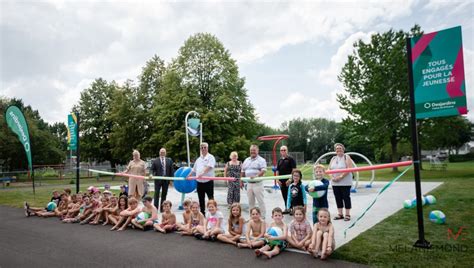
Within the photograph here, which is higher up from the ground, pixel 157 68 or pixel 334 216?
pixel 157 68

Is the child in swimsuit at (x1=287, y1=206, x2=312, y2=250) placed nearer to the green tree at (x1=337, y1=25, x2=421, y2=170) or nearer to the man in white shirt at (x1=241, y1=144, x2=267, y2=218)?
the man in white shirt at (x1=241, y1=144, x2=267, y2=218)

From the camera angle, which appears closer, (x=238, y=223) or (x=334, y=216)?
(x=238, y=223)

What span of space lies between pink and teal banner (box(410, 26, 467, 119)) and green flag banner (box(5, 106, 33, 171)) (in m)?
11.0

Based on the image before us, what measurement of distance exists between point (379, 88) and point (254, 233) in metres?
19.1

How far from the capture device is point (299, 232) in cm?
525

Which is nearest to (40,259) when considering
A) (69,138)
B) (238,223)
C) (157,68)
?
(238,223)

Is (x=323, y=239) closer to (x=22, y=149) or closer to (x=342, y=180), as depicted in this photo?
(x=342, y=180)

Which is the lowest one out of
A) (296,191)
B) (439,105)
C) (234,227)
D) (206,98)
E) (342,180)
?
(234,227)

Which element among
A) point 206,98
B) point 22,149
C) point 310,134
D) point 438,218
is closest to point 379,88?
point 206,98

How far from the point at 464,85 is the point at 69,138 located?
11.4 metres

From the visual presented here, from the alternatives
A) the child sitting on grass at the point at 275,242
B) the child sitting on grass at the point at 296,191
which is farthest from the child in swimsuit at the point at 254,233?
the child sitting on grass at the point at 296,191

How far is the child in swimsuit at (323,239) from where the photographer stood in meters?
4.67

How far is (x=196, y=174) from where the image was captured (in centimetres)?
796

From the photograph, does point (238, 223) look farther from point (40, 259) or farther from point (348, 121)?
point (348, 121)
